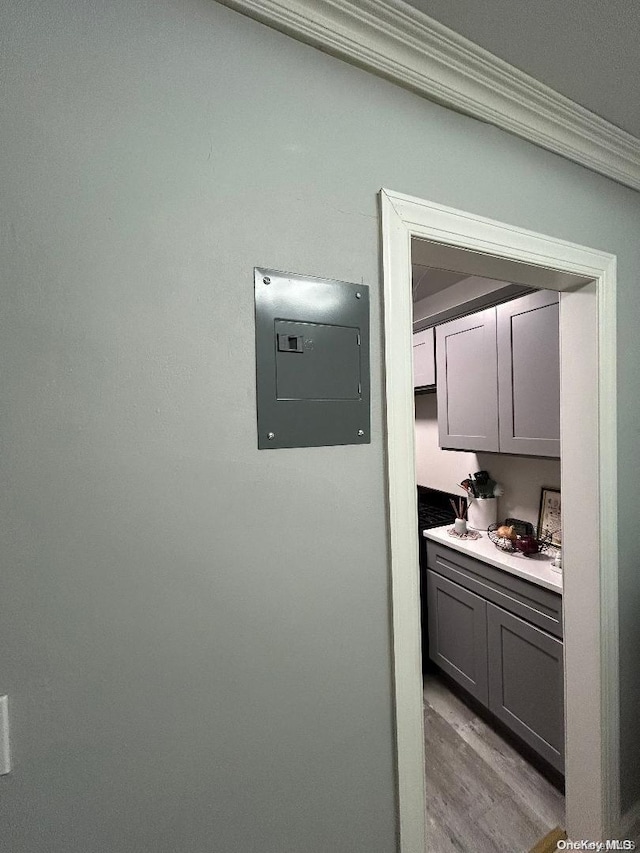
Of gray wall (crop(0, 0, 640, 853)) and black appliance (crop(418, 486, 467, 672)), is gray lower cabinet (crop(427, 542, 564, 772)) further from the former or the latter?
gray wall (crop(0, 0, 640, 853))

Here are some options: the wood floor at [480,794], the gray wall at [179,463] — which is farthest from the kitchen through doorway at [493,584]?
the gray wall at [179,463]

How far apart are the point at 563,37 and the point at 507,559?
6.40 feet

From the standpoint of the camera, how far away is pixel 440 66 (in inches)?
37.2

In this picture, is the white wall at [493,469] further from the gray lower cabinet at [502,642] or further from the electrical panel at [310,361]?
the electrical panel at [310,361]

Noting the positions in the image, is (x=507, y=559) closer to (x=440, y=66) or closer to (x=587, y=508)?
(x=587, y=508)

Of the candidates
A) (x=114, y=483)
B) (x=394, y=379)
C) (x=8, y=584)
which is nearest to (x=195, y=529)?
(x=114, y=483)

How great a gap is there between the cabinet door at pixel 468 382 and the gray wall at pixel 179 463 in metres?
1.37

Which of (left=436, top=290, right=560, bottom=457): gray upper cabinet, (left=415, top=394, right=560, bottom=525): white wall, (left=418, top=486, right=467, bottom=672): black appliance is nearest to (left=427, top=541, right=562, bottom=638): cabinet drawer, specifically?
(left=418, top=486, right=467, bottom=672): black appliance

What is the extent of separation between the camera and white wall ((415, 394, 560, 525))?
7.29 feet

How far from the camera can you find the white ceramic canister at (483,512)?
240 cm

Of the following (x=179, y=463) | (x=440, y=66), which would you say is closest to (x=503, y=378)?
(x=440, y=66)

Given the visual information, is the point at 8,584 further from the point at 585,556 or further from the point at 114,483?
the point at 585,556

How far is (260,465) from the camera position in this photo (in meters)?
0.78

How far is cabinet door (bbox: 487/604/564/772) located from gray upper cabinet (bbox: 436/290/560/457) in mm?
842
